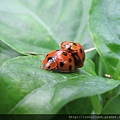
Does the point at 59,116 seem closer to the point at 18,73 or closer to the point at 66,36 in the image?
the point at 18,73

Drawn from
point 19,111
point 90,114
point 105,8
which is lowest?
point 90,114

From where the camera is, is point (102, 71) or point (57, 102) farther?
point (102, 71)

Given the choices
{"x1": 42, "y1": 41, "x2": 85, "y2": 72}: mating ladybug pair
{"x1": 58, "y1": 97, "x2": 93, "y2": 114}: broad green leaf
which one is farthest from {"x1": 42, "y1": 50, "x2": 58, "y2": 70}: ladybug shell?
{"x1": 58, "y1": 97, "x2": 93, "y2": 114}: broad green leaf

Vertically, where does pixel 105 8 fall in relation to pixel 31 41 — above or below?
above

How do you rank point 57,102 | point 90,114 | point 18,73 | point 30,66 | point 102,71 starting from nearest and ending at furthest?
point 57,102, point 18,73, point 30,66, point 90,114, point 102,71

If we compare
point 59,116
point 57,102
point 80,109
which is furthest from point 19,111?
point 80,109

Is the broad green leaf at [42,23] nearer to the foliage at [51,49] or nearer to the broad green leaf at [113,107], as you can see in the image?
the foliage at [51,49]
